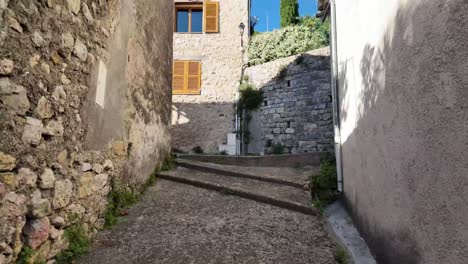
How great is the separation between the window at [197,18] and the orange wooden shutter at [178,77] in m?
1.41

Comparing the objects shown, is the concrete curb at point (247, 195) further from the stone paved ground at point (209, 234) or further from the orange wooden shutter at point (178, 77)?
the orange wooden shutter at point (178, 77)

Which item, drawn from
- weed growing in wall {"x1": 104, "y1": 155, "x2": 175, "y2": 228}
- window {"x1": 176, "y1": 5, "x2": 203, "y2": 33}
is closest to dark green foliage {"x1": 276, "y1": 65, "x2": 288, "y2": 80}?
window {"x1": 176, "y1": 5, "x2": 203, "y2": 33}

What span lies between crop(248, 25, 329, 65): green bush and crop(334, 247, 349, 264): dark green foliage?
806cm

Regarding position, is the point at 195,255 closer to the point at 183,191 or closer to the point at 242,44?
the point at 183,191

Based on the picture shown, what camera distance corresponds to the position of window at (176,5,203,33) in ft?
38.7

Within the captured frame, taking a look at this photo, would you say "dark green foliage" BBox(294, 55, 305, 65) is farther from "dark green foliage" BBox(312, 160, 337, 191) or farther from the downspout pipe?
"dark green foliage" BBox(312, 160, 337, 191)

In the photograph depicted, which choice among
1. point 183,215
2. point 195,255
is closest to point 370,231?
point 195,255

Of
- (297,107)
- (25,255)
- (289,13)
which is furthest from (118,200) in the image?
(289,13)

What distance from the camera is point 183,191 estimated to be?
389 centimetres

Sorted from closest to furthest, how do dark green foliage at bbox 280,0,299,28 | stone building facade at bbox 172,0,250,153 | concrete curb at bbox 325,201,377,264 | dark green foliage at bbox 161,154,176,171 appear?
concrete curb at bbox 325,201,377,264
dark green foliage at bbox 161,154,176,171
stone building facade at bbox 172,0,250,153
dark green foliage at bbox 280,0,299,28

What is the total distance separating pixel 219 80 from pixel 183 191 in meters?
7.67

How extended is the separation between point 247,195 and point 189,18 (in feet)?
31.8

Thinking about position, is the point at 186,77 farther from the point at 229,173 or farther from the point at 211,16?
the point at 229,173

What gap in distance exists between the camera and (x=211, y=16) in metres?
11.5
